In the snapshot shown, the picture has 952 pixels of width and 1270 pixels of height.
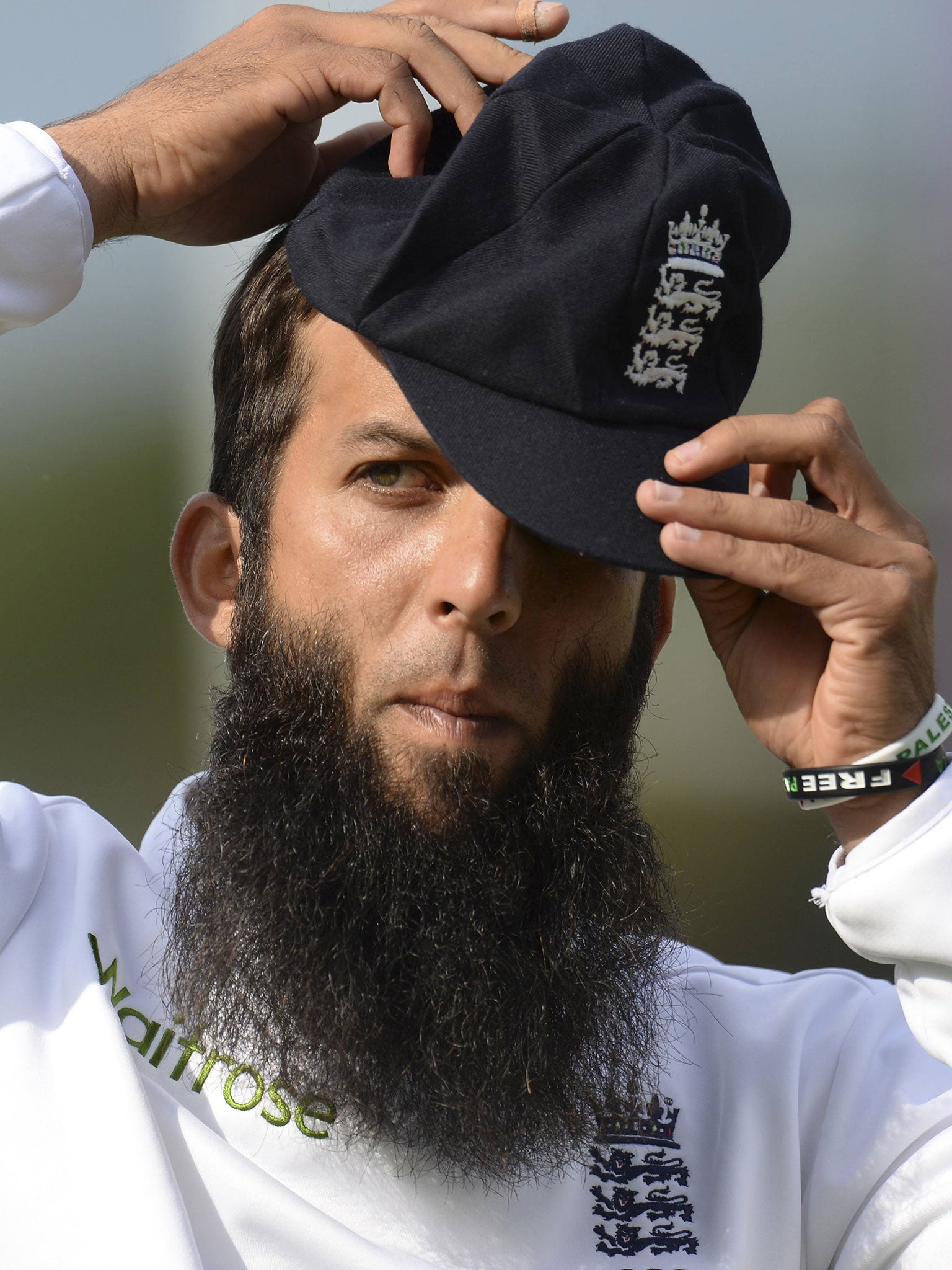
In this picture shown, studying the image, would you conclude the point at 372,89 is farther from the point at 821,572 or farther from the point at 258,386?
the point at 821,572

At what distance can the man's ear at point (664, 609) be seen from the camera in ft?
8.02

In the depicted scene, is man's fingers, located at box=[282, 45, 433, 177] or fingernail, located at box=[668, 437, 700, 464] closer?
fingernail, located at box=[668, 437, 700, 464]

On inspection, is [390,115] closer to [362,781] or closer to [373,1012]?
[362,781]

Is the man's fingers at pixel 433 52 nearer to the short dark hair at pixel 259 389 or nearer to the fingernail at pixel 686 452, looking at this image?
the short dark hair at pixel 259 389

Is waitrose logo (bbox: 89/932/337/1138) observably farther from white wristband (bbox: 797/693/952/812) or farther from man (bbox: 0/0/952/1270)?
white wristband (bbox: 797/693/952/812)

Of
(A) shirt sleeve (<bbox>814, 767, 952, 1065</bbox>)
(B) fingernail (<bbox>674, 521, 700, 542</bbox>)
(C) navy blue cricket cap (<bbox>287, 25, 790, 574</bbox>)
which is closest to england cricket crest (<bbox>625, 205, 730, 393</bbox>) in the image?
(C) navy blue cricket cap (<bbox>287, 25, 790, 574</bbox>)

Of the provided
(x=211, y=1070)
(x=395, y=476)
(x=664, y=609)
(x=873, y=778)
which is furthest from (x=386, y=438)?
(x=211, y=1070)

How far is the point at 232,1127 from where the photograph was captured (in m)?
1.85

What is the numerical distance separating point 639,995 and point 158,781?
9.54 feet

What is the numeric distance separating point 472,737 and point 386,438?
50cm

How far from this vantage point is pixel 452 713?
183 centimetres

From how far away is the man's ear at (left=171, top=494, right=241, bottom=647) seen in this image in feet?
7.50

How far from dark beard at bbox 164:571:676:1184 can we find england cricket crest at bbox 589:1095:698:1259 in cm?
5

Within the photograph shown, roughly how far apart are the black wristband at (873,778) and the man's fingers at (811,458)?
0.36 meters
